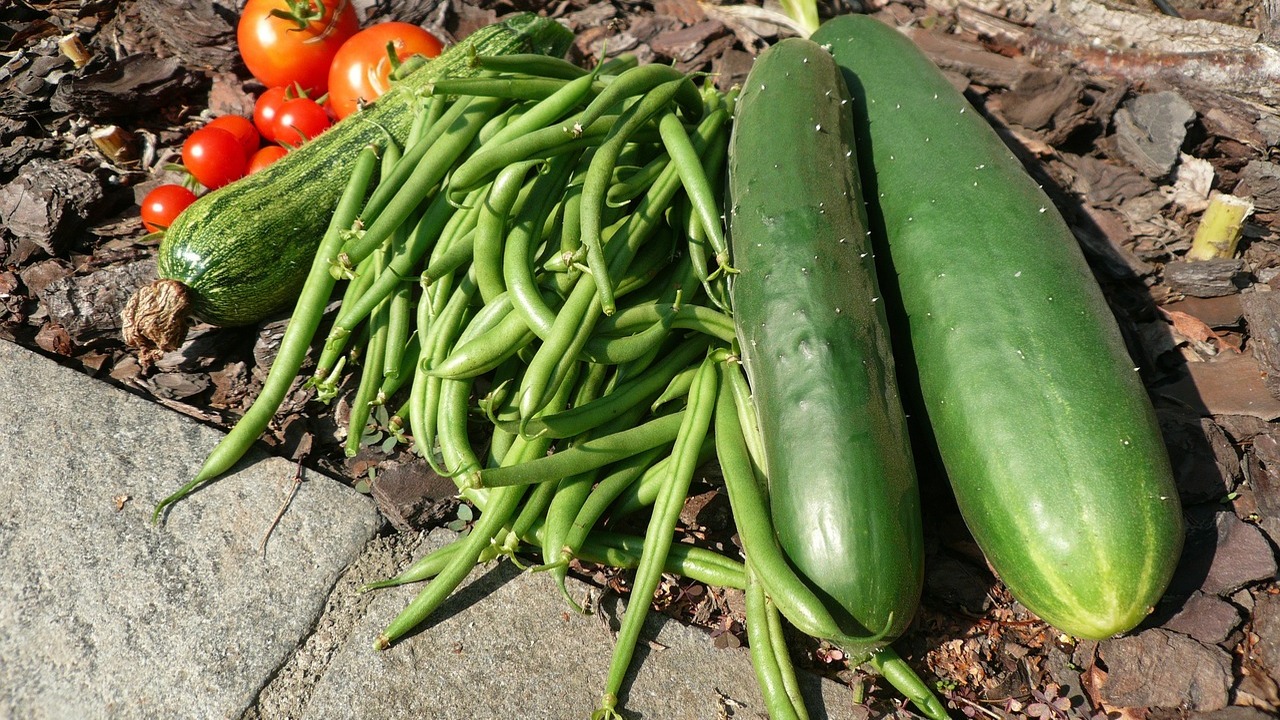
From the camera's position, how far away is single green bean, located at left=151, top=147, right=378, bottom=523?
2.98m

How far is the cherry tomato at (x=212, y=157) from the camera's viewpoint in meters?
3.85

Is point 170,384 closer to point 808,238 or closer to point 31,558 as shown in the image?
point 31,558

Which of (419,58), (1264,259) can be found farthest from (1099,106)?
(419,58)

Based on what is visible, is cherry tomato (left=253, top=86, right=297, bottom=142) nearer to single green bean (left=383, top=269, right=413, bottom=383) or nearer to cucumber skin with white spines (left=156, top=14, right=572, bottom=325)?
cucumber skin with white spines (left=156, top=14, right=572, bottom=325)

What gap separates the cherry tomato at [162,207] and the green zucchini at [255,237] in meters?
0.30

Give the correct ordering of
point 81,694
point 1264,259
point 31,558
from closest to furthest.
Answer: point 81,694 → point 31,558 → point 1264,259

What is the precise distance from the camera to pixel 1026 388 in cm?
245

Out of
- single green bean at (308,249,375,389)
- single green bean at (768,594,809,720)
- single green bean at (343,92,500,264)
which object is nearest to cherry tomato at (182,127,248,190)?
single green bean at (308,249,375,389)

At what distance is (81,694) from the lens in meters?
2.38

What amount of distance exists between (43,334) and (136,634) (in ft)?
5.20

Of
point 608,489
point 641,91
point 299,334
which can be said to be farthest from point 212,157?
point 608,489

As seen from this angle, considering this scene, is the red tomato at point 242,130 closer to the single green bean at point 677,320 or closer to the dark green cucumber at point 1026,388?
the single green bean at point 677,320

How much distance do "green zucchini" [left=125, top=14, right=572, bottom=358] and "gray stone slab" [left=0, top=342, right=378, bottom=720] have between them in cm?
40

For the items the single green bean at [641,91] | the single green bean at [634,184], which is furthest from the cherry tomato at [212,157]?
the single green bean at [634,184]
